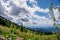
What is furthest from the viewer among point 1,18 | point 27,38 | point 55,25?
point 1,18

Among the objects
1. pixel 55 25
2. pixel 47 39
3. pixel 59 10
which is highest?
pixel 59 10

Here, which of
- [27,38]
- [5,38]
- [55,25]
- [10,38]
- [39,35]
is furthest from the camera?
[39,35]

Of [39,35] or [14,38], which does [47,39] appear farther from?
[14,38]

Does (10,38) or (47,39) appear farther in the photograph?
(47,39)

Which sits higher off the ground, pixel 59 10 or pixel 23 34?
pixel 59 10

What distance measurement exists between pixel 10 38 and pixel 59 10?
952mm

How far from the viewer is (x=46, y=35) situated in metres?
3.37

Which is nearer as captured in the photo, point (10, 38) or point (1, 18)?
point (10, 38)

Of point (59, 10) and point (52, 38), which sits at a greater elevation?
point (59, 10)

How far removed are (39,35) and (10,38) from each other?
809mm

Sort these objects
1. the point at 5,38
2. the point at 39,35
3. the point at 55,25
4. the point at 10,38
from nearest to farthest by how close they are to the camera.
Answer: the point at 55,25 → the point at 10,38 → the point at 5,38 → the point at 39,35

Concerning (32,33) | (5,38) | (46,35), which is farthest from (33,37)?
(5,38)

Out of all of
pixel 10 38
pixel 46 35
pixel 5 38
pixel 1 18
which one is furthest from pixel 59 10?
pixel 1 18

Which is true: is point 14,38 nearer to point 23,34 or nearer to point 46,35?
point 23,34
